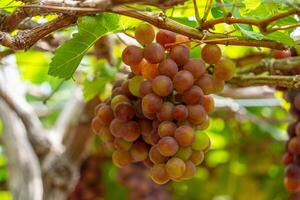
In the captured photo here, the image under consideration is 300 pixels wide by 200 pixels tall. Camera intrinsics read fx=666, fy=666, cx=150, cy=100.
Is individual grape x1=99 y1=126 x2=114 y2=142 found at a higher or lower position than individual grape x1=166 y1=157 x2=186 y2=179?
lower

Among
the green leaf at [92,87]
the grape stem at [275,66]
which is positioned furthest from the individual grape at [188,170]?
the green leaf at [92,87]

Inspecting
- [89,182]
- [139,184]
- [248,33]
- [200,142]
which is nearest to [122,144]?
[200,142]

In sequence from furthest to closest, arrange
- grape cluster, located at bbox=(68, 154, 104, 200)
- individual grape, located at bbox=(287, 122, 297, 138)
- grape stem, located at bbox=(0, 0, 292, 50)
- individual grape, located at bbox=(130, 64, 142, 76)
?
1. grape cluster, located at bbox=(68, 154, 104, 200)
2. individual grape, located at bbox=(287, 122, 297, 138)
3. individual grape, located at bbox=(130, 64, 142, 76)
4. grape stem, located at bbox=(0, 0, 292, 50)

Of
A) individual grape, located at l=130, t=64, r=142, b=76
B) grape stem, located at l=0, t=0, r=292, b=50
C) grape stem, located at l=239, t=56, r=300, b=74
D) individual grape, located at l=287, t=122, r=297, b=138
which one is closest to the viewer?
grape stem, located at l=0, t=0, r=292, b=50

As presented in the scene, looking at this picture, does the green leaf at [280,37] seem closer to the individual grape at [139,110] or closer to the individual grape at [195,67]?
the individual grape at [195,67]

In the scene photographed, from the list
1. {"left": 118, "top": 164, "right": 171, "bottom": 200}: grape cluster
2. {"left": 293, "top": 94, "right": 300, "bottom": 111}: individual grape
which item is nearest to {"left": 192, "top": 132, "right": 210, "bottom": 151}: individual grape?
{"left": 293, "top": 94, "right": 300, "bottom": 111}: individual grape

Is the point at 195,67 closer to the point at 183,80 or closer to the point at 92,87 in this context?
the point at 183,80

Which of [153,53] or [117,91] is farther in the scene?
[117,91]

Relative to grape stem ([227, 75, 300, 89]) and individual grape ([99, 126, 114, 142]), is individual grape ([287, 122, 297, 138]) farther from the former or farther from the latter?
individual grape ([99, 126, 114, 142])
